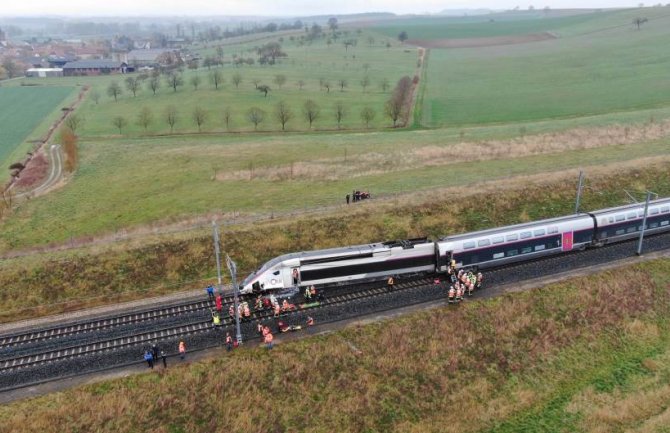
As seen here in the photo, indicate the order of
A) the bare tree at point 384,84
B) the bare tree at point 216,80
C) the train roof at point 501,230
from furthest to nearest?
the bare tree at point 216,80 < the bare tree at point 384,84 < the train roof at point 501,230

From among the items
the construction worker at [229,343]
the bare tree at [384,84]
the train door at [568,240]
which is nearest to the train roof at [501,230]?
the train door at [568,240]

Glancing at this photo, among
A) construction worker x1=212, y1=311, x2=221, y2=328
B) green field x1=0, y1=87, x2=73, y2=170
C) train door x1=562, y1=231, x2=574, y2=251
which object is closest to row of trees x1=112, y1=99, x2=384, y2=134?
green field x1=0, y1=87, x2=73, y2=170

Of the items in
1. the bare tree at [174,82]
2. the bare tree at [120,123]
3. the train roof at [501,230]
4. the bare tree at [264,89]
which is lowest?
the bare tree at [120,123]

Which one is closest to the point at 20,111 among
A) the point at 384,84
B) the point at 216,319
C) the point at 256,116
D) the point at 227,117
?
the point at 227,117

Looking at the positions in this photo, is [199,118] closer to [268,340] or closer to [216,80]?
[216,80]

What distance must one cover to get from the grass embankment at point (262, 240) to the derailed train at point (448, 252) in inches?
244

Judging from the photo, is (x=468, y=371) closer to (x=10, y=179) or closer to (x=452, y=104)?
(x=10, y=179)

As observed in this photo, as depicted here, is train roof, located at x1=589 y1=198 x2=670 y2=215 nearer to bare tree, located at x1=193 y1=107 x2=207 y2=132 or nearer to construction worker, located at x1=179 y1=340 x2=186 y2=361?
construction worker, located at x1=179 y1=340 x2=186 y2=361

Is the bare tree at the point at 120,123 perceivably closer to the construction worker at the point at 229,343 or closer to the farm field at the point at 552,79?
the farm field at the point at 552,79

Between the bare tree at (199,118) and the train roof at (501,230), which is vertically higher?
the train roof at (501,230)

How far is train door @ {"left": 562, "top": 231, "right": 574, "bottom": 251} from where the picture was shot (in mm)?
36469

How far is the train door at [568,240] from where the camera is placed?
36.5 metres

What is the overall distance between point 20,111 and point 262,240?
109 metres

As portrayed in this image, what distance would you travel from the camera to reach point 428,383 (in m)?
26.3
